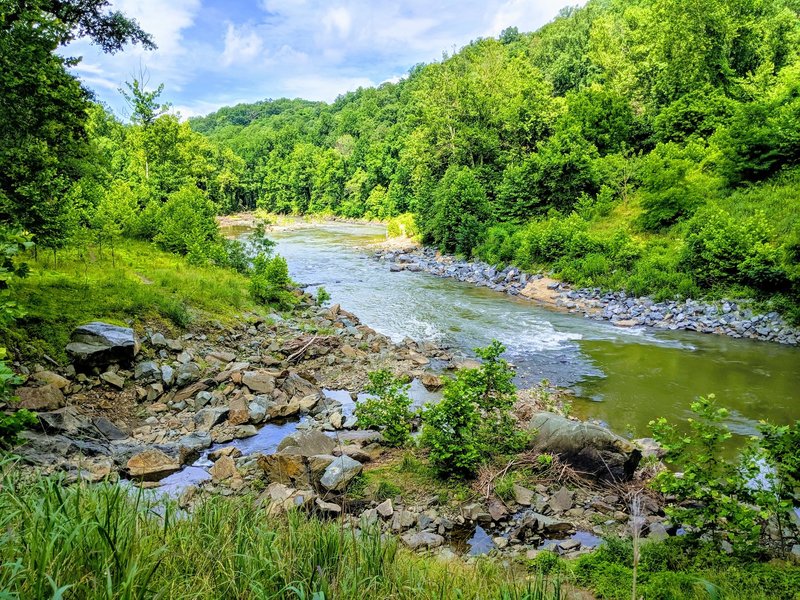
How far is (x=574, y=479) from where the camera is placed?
21.7 ft

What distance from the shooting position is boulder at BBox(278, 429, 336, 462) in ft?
22.9

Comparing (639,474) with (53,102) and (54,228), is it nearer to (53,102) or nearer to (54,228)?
(54,228)

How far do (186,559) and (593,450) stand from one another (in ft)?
18.5

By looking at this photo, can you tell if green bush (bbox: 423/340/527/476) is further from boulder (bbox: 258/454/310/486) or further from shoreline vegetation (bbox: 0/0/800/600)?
boulder (bbox: 258/454/310/486)

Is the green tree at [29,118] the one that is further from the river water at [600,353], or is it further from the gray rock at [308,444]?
the river water at [600,353]

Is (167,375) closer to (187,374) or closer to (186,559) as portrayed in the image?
(187,374)

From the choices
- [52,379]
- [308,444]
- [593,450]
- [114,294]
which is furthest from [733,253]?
[52,379]

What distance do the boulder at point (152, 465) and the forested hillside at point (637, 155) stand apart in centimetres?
1720

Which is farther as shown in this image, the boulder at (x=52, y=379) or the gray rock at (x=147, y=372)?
the gray rock at (x=147, y=372)

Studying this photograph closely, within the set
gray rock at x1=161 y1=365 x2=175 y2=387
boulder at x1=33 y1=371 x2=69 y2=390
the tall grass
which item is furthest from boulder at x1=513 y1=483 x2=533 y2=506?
boulder at x1=33 y1=371 x2=69 y2=390

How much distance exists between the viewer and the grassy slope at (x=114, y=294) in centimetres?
903

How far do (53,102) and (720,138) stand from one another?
27.0 meters

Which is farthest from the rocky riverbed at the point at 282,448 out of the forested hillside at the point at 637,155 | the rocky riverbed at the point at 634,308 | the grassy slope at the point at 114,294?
the forested hillside at the point at 637,155

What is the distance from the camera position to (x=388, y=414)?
25.8ft
